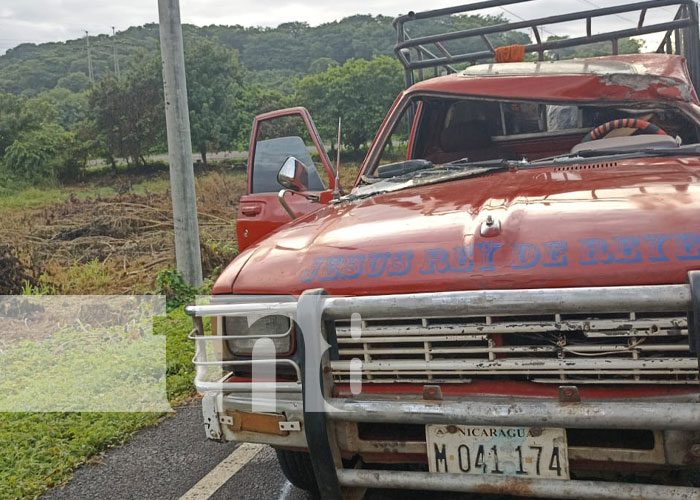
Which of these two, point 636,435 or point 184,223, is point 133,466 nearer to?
point 636,435

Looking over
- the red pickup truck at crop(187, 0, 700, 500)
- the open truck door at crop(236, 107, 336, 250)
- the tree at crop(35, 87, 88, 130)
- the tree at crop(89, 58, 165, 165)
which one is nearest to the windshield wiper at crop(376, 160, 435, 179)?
the open truck door at crop(236, 107, 336, 250)

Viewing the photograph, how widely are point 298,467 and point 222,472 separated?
744 mm

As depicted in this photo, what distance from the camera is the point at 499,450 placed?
7.52 ft

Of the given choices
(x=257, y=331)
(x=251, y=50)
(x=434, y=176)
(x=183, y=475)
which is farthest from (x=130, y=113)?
(x=251, y=50)

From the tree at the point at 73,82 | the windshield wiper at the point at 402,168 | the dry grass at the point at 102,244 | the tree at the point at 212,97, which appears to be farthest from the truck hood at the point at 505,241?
the tree at the point at 73,82

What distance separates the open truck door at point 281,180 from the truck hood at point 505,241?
87 centimetres

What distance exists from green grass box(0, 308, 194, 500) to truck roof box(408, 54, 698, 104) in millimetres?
2597

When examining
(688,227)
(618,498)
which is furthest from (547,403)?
(688,227)

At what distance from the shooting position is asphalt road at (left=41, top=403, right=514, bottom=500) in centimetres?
342

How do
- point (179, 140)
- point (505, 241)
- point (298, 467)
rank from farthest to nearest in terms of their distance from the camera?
point (179, 140)
point (298, 467)
point (505, 241)

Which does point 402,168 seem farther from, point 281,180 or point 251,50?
point 251,50

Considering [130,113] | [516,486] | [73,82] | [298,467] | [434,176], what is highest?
[73,82]

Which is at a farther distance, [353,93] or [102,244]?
[353,93]

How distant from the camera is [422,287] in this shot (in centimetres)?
240
